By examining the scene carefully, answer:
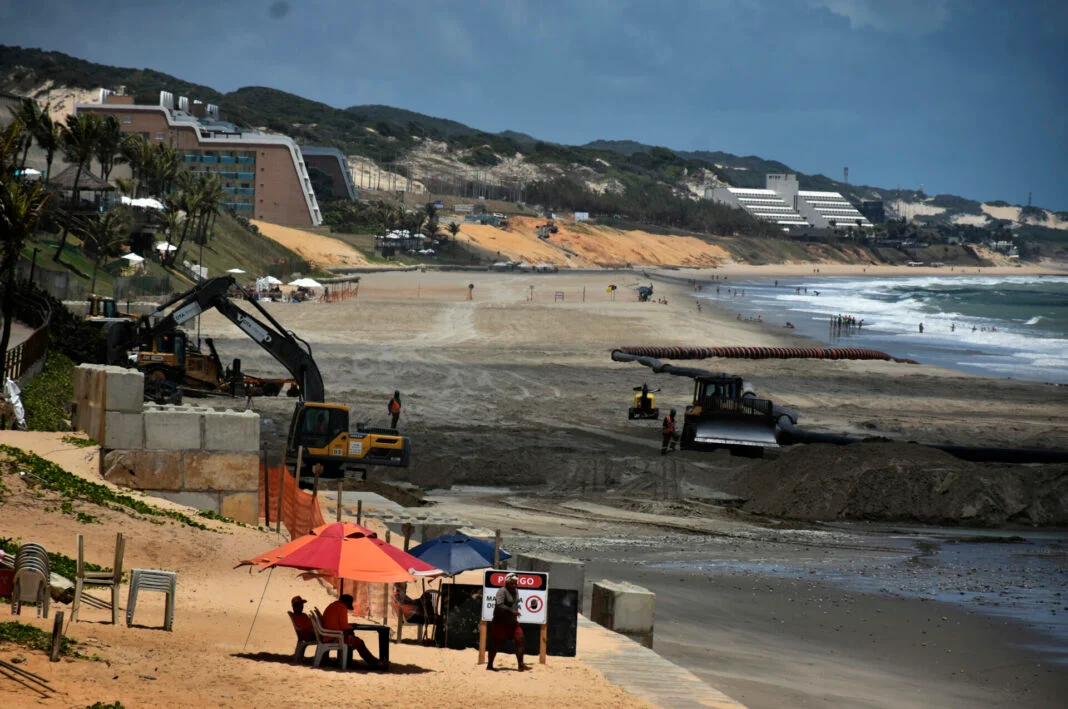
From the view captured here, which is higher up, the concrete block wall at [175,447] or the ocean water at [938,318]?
the ocean water at [938,318]

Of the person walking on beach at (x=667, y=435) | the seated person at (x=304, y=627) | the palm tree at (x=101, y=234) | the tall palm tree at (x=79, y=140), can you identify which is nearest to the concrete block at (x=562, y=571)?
the seated person at (x=304, y=627)

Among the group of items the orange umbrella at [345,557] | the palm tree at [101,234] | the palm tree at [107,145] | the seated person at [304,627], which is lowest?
the seated person at [304,627]

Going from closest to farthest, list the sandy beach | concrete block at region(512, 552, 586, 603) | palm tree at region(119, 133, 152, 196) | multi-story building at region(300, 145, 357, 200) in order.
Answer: the sandy beach
concrete block at region(512, 552, 586, 603)
palm tree at region(119, 133, 152, 196)
multi-story building at region(300, 145, 357, 200)

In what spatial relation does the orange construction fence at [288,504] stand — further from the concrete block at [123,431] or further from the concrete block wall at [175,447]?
the concrete block at [123,431]

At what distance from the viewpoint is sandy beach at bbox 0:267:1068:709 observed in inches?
462

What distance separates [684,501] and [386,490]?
6251 millimetres

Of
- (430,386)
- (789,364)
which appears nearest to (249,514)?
(430,386)

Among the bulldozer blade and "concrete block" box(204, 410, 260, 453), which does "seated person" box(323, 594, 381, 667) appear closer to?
"concrete block" box(204, 410, 260, 453)

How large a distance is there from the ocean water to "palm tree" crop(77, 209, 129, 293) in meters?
38.2

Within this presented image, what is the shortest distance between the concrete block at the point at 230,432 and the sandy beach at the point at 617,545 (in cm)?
179

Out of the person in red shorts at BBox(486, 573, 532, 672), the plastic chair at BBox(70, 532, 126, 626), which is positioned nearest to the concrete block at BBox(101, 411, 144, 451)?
the plastic chair at BBox(70, 532, 126, 626)

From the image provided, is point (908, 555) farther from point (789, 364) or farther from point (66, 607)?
point (789, 364)

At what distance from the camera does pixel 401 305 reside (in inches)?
3152

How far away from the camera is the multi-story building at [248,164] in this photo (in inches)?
5492
